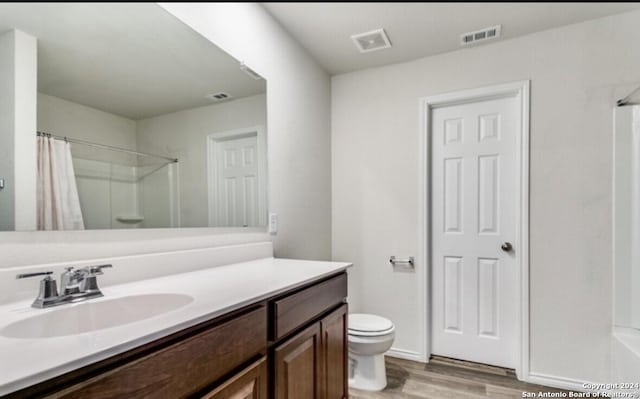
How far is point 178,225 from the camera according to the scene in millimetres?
1493

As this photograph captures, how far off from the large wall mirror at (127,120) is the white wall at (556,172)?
4.37ft

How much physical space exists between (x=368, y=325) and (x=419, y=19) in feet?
6.51

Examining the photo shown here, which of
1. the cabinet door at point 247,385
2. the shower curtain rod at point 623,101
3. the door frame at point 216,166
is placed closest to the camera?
the cabinet door at point 247,385

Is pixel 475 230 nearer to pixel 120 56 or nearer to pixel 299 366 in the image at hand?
pixel 299 366

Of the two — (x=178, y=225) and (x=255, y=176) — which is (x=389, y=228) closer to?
(x=255, y=176)

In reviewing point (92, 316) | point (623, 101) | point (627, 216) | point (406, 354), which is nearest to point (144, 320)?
point (92, 316)

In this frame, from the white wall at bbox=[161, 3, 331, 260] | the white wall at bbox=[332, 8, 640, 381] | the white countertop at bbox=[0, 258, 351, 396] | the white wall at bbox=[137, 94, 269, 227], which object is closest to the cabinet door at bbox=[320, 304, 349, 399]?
the white countertop at bbox=[0, 258, 351, 396]

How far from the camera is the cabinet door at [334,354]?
1524 millimetres

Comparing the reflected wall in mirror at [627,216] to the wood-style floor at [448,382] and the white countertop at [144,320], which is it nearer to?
the wood-style floor at [448,382]

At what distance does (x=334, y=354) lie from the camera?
1629 mm

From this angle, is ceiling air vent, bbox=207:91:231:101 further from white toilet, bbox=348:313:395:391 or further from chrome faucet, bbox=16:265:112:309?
white toilet, bbox=348:313:395:391

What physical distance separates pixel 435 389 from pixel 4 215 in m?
2.35

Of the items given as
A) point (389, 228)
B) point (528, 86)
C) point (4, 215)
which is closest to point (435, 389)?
point (389, 228)

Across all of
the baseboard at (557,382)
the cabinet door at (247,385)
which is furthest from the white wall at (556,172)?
the cabinet door at (247,385)
